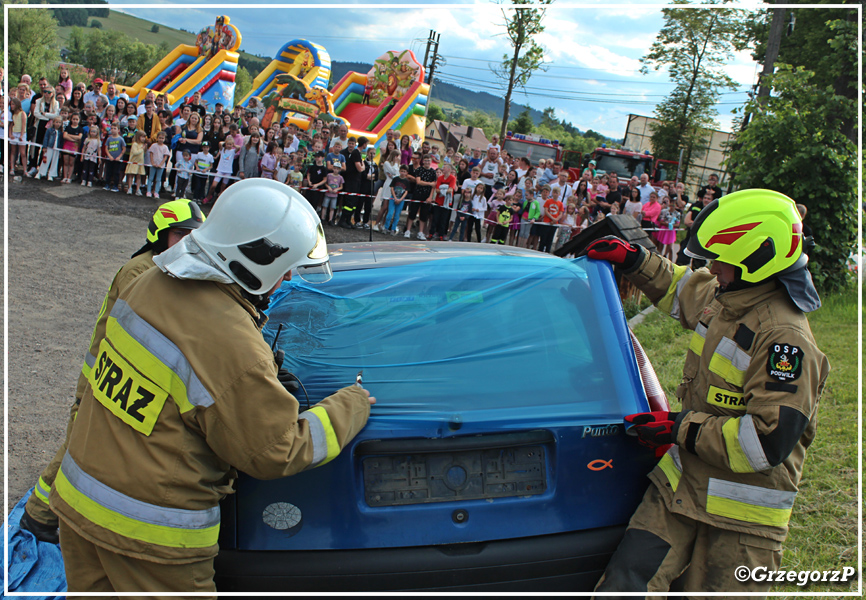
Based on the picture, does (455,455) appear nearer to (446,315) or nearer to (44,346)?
(446,315)

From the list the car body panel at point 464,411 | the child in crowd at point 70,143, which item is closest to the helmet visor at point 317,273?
the car body panel at point 464,411

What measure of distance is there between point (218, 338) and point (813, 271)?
996cm

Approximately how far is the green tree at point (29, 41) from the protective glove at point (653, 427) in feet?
175

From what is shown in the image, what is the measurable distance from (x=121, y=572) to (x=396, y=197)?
11.6 metres

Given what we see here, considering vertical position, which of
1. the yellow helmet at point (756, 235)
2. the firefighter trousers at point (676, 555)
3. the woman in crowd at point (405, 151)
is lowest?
the firefighter trousers at point (676, 555)

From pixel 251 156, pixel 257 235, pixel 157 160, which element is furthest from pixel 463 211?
pixel 257 235

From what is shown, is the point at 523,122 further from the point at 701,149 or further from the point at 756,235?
the point at 756,235

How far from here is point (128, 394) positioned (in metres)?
1.85

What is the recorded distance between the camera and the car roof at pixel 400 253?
9.85 feet

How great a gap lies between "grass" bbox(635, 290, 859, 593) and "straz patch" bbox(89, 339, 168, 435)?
2.98 metres

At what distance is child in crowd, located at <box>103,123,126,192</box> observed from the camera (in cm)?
1259

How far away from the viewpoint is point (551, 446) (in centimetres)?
229

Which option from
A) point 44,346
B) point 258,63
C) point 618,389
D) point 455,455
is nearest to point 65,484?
point 455,455

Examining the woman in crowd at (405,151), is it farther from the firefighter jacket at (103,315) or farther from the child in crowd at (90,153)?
the firefighter jacket at (103,315)
